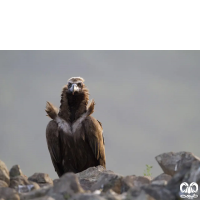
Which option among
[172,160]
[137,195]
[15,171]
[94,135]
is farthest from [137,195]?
[94,135]

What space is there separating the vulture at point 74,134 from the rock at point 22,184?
4287mm

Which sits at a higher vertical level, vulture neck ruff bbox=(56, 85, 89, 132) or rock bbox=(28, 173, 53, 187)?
vulture neck ruff bbox=(56, 85, 89, 132)

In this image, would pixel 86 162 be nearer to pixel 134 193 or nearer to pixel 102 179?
pixel 102 179

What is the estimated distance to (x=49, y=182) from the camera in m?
8.22

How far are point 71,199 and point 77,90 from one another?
24.3 feet

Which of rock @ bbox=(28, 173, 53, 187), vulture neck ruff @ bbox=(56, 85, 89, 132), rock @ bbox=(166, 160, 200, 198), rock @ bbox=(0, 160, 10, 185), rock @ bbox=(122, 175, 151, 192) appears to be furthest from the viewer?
vulture neck ruff @ bbox=(56, 85, 89, 132)

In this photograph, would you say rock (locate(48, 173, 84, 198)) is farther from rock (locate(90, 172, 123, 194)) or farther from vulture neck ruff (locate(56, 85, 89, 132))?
vulture neck ruff (locate(56, 85, 89, 132))

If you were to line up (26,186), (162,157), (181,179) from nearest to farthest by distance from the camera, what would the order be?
1. (181,179)
2. (26,186)
3. (162,157)

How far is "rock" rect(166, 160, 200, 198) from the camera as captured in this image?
5.74 meters

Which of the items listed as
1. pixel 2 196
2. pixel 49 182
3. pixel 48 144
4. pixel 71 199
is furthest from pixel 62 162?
pixel 71 199

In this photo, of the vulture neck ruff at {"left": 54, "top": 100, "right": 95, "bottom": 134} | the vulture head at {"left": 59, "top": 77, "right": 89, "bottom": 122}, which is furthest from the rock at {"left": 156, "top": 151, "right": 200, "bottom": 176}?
the vulture head at {"left": 59, "top": 77, "right": 89, "bottom": 122}

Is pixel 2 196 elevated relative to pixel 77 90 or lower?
lower

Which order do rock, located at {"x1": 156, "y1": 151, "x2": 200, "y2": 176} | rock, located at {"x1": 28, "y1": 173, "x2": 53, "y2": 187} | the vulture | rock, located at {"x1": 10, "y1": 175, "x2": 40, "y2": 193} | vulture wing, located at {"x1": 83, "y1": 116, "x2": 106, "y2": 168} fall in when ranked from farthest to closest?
the vulture → vulture wing, located at {"x1": 83, "y1": 116, "x2": 106, "y2": 168} → rock, located at {"x1": 156, "y1": 151, "x2": 200, "y2": 176} → rock, located at {"x1": 28, "y1": 173, "x2": 53, "y2": 187} → rock, located at {"x1": 10, "y1": 175, "x2": 40, "y2": 193}

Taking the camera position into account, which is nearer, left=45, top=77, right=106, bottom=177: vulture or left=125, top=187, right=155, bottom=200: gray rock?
left=125, top=187, right=155, bottom=200: gray rock
